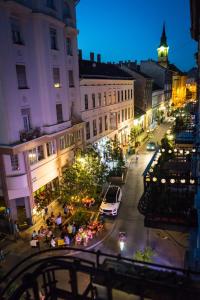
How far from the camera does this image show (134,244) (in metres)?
18.3

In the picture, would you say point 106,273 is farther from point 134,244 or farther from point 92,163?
point 92,163

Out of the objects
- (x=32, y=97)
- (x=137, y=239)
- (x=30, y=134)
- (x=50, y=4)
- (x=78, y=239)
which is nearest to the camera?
(x=78, y=239)

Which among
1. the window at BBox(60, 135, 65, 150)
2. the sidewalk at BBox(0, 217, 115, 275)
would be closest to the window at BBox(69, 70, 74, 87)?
the window at BBox(60, 135, 65, 150)

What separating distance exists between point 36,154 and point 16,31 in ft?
31.2

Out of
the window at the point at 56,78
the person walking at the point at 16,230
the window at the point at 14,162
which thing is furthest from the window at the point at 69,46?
the person walking at the point at 16,230

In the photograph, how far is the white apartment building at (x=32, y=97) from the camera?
19.1 metres

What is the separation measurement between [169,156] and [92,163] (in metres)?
7.05

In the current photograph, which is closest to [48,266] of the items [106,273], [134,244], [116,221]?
[106,273]

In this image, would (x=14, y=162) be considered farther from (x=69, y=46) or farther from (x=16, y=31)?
(x=69, y=46)

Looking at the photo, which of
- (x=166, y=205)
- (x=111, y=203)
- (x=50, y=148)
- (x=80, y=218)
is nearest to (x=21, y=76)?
(x=50, y=148)

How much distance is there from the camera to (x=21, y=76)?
2045cm

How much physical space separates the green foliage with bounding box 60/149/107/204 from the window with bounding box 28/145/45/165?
2577mm

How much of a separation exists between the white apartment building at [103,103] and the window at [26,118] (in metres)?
9.30

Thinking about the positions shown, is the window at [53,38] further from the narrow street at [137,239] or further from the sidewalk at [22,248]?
the sidewalk at [22,248]
